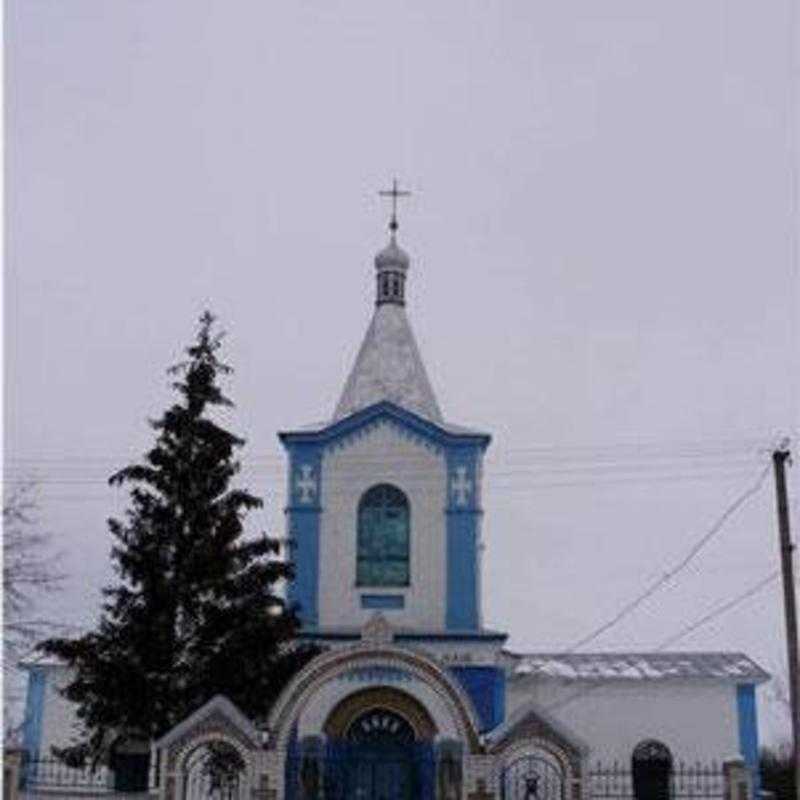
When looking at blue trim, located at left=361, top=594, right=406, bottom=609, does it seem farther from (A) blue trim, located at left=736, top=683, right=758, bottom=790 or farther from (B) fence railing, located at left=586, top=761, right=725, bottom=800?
(A) blue trim, located at left=736, top=683, right=758, bottom=790

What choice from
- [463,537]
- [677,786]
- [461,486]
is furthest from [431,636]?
[677,786]

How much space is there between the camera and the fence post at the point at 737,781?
69.8 feet

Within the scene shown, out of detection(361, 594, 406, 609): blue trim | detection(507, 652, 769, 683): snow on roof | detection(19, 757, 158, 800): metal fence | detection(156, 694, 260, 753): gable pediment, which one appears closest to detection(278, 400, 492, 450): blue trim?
detection(361, 594, 406, 609): blue trim

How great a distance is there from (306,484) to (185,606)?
18.6 feet

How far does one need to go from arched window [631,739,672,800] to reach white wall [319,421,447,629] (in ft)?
17.7

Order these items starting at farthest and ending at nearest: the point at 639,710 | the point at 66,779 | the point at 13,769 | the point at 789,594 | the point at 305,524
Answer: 1. the point at 639,710
2. the point at 305,524
3. the point at 66,779
4. the point at 13,769
5. the point at 789,594

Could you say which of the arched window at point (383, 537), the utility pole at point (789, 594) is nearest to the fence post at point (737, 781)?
the utility pole at point (789, 594)

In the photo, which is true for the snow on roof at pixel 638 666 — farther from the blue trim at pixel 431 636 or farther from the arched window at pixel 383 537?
the arched window at pixel 383 537

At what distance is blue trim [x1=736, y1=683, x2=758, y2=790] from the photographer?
29.7m

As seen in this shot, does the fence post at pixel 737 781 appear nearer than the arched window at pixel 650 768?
Yes

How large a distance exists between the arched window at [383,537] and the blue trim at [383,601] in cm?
27

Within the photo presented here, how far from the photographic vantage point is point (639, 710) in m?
30.1

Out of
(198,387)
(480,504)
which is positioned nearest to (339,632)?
(480,504)

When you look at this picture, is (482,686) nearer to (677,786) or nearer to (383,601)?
(383,601)
